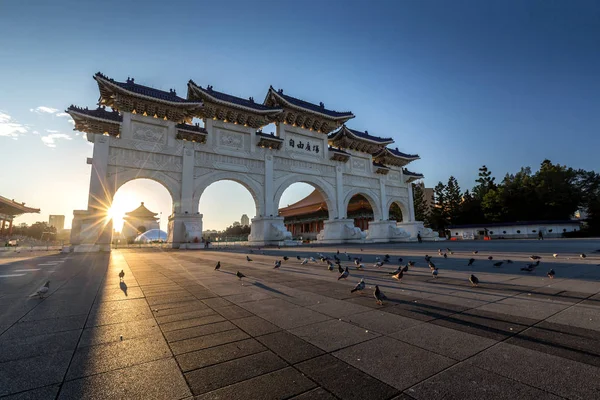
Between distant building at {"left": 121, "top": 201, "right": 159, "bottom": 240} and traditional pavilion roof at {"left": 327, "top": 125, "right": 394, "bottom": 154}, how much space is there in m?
51.3

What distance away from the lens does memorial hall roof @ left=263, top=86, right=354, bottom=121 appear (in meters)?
27.5

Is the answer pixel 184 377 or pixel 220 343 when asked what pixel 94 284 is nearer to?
pixel 220 343

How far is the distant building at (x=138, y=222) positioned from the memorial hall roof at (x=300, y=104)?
5019 centimetres

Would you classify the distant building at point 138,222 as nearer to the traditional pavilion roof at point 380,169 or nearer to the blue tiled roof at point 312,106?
the blue tiled roof at point 312,106

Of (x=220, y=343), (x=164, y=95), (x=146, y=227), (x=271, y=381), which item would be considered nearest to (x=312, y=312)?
(x=220, y=343)

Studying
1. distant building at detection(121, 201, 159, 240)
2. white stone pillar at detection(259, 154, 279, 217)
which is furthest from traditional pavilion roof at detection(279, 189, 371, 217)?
distant building at detection(121, 201, 159, 240)

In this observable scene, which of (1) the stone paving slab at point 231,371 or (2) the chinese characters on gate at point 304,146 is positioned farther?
(2) the chinese characters on gate at point 304,146

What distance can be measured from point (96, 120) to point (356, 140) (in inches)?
1019

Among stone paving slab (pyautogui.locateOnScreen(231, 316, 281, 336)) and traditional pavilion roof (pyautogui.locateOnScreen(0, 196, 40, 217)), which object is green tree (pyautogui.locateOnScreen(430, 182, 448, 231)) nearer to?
stone paving slab (pyautogui.locateOnScreen(231, 316, 281, 336))

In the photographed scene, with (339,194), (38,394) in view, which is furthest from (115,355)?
(339,194)

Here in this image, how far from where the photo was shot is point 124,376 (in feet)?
6.46

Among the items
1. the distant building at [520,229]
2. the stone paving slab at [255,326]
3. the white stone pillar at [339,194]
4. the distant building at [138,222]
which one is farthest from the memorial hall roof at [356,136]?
the distant building at [138,222]

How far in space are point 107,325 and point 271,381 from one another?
2.45 m

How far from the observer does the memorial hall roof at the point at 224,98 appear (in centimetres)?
2317
